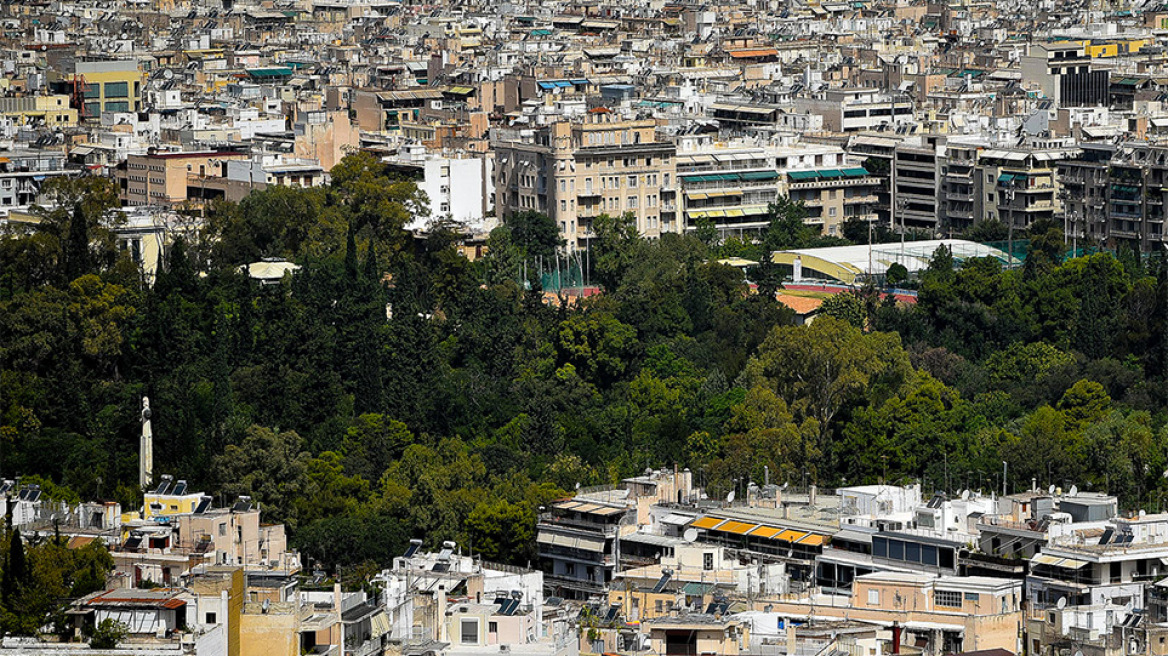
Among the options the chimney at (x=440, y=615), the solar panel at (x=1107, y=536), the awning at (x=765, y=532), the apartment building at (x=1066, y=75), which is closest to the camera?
the chimney at (x=440, y=615)

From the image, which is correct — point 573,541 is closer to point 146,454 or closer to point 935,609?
point 146,454

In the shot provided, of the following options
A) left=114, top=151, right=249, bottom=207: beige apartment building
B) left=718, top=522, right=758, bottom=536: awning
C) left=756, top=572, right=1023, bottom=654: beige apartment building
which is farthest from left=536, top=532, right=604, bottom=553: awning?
left=114, top=151, right=249, bottom=207: beige apartment building

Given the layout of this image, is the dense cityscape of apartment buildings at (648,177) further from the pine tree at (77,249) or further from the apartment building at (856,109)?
the pine tree at (77,249)

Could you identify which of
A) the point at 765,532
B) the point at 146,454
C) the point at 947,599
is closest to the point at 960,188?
the point at 146,454

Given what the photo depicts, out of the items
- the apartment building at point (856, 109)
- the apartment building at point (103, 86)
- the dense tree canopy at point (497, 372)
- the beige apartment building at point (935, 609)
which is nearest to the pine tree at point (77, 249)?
the dense tree canopy at point (497, 372)

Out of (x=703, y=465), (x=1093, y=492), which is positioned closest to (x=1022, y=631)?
(x=1093, y=492)
